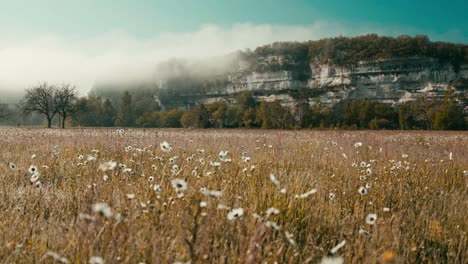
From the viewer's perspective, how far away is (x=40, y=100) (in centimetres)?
6347

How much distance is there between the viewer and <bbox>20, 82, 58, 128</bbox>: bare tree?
61812mm

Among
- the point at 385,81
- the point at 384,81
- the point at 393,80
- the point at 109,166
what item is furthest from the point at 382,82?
the point at 109,166

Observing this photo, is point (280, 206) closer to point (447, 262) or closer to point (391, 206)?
point (447, 262)

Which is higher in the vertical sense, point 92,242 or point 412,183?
point 92,242

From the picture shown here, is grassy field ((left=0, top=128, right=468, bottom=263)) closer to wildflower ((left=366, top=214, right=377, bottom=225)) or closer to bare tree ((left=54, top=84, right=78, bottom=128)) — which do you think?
wildflower ((left=366, top=214, right=377, bottom=225))

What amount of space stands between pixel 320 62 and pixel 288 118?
12110 cm

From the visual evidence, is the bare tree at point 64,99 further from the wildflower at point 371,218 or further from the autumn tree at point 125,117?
the wildflower at point 371,218

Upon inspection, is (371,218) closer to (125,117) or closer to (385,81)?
(125,117)

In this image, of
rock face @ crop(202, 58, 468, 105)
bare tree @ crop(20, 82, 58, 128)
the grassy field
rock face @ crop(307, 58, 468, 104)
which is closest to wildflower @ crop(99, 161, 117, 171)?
the grassy field

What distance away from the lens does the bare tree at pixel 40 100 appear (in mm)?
61812

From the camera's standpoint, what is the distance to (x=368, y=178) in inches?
203

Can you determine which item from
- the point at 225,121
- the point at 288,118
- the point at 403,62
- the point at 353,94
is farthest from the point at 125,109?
the point at 403,62

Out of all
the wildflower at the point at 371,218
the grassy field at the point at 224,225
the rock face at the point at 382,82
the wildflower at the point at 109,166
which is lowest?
the grassy field at the point at 224,225

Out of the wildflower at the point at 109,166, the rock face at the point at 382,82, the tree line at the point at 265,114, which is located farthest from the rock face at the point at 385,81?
the wildflower at the point at 109,166
